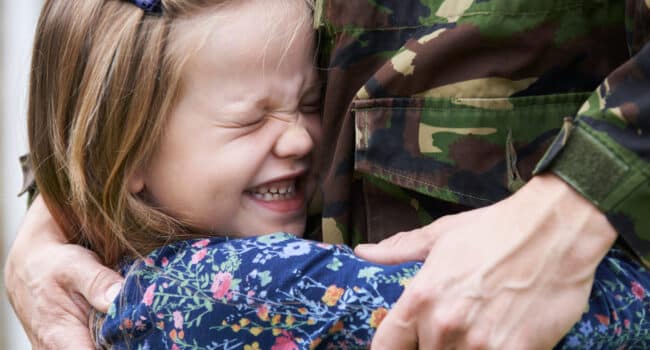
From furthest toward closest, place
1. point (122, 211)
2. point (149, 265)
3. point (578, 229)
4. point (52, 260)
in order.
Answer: point (52, 260) → point (122, 211) → point (149, 265) → point (578, 229)

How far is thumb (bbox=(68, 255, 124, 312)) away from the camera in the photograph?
1560mm

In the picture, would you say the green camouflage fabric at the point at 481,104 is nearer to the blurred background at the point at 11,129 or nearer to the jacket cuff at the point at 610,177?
the jacket cuff at the point at 610,177

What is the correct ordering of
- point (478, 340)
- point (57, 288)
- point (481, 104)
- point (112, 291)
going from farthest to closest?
point (57, 288) → point (112, 291) → point (481, 104) → point (478, 340)

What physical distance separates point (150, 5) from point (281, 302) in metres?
0.64

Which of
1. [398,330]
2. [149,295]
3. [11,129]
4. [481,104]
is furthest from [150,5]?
[11,129]

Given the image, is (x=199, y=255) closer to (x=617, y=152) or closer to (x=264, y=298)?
(x=264, y=298)

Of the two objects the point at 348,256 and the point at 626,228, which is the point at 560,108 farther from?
the point at 348,256

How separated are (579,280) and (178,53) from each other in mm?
843

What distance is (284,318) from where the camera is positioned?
1276 mm

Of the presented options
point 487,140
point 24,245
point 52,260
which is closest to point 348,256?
point 487,140

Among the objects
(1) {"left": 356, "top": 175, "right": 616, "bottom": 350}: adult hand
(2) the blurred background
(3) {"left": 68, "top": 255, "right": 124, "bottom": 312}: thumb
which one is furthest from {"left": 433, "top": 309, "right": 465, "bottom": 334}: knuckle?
(2) the blurred background

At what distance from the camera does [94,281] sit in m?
1.60

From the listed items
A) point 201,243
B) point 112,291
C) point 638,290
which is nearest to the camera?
point 638,290

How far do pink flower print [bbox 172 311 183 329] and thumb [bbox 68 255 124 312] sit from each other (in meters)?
0.24
